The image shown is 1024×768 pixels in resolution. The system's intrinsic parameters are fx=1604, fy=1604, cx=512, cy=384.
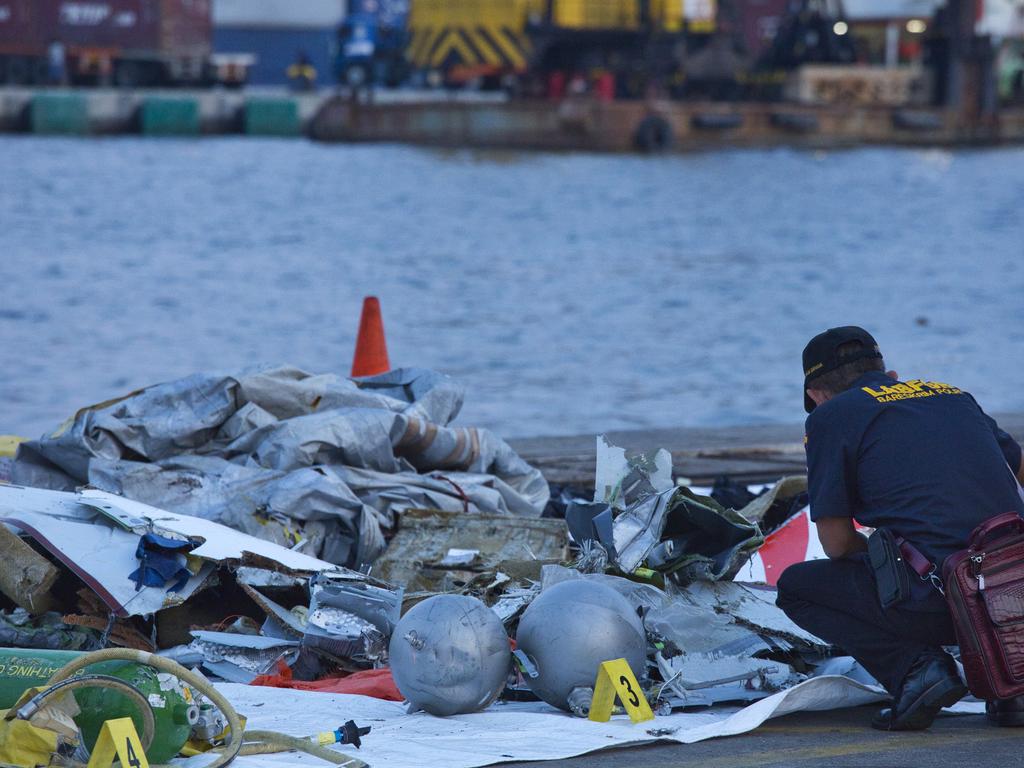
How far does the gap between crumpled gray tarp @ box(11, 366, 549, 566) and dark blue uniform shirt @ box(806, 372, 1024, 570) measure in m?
2.30

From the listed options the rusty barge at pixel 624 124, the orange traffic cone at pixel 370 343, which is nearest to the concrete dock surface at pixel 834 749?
the orange traffic cone at pixel 370 343

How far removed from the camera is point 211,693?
3965 mm

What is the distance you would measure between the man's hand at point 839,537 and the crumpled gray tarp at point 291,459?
2.20m

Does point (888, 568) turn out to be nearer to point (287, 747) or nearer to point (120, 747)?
point (287, 747)

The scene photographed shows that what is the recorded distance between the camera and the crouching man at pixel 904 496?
4.38m

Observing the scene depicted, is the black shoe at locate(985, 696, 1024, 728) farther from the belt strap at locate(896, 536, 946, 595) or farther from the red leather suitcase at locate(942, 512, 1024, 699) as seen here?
the belt strap at locate(896, 536, 946, 595)

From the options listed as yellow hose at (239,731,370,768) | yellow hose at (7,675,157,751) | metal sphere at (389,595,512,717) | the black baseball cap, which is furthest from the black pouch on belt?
yellow hose at (7,675,157,751)

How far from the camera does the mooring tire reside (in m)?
57.8

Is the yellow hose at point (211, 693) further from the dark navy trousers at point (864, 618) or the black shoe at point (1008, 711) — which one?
the black shoe at point (1008, 711)

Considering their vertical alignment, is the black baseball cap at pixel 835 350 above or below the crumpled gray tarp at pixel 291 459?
above

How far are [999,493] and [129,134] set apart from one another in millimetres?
65641

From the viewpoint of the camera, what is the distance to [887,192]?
5178 cm

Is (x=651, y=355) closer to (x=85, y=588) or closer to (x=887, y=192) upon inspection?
(x=85, y=588)

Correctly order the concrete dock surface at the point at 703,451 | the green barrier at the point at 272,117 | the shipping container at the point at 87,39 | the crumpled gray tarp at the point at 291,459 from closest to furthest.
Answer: the crumpled gray tarp at the point at 291,459 → the concrete dock surface at the point at 703,451 → the shipping container at the point at 87,39 → the green barrier at the point at 272,117
